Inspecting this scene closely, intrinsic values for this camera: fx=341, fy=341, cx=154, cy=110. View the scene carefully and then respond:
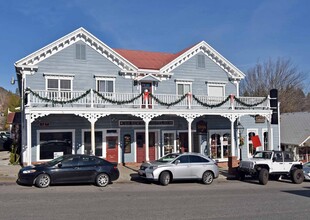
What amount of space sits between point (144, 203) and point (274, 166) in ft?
32.8

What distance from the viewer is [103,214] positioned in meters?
9.34

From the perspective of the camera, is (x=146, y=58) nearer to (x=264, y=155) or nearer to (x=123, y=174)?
(x=123, y=174)

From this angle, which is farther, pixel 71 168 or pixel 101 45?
pixel 101 45

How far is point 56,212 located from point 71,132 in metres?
12.8

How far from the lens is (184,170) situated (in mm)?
16844

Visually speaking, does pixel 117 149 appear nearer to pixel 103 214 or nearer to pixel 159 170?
pixel 159 170

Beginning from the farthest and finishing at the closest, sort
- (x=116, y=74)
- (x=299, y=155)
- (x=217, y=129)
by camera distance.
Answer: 1. (x=299, y=155)
2. (x=217, y=129)
3. (x=116, y=74)

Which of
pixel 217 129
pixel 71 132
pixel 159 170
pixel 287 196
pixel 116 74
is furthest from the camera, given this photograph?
pixel 217 129

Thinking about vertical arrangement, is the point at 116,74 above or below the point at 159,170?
above

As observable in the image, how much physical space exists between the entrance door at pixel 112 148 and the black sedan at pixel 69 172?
7.12m

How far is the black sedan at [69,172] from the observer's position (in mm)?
14211

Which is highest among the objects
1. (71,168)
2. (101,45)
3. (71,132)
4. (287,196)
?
(101,45)

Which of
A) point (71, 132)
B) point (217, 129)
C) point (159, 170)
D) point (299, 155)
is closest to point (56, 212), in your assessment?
point (159, 170)

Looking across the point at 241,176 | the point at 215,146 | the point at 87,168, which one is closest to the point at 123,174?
the point at 87,168
